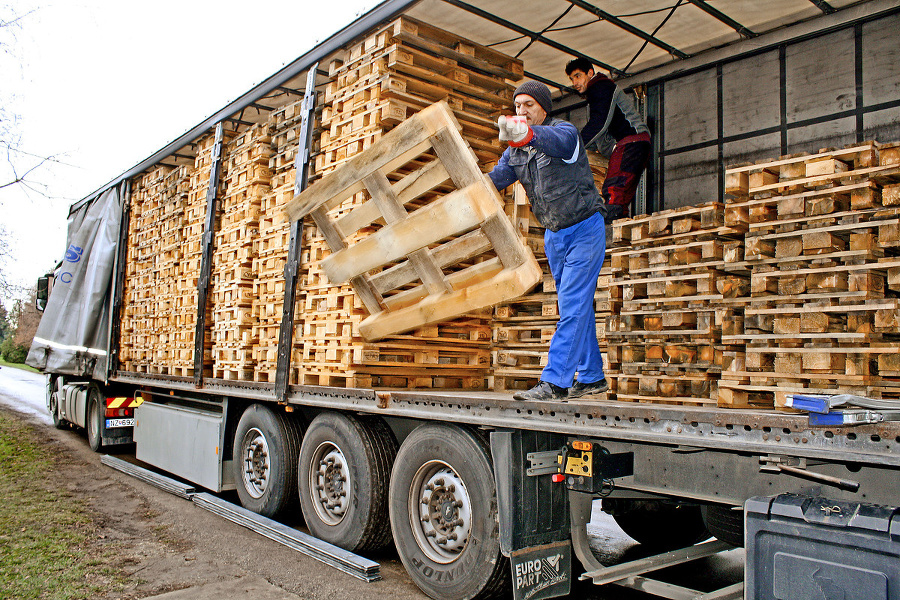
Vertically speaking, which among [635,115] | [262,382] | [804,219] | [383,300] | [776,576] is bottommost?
[776,576]

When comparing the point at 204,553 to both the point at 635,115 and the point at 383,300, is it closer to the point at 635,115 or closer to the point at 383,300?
the point at 383,300

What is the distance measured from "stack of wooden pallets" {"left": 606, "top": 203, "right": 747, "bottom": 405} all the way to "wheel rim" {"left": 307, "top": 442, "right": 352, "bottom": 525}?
8.06 feet

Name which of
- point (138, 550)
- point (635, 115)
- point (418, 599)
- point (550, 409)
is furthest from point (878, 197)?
point (138, 550)

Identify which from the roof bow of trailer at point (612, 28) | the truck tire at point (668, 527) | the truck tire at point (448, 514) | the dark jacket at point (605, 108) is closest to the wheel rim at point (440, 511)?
the truck tire at point (448, 514)

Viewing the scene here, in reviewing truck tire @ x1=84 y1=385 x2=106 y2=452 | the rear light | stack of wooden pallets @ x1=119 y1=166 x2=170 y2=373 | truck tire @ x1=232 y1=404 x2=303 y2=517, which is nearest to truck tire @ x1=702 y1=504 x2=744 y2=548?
truck tire @ x1=232 y1=404 x2=303 y2=517

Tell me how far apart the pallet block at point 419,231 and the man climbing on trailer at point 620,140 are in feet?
5.97

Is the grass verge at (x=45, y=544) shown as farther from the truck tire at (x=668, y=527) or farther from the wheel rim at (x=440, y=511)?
the truck tire at (x=668, y=527)

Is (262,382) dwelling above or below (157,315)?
below

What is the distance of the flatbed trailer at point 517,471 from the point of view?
2807 mm

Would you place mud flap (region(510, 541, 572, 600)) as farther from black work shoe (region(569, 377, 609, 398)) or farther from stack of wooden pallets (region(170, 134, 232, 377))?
stack of wooden pallets (region(170, 134, 232, 377))

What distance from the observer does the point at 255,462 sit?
7176mm

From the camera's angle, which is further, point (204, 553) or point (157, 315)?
point (157, 315)

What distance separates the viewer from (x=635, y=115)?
6367mm

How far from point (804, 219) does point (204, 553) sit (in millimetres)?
5068
